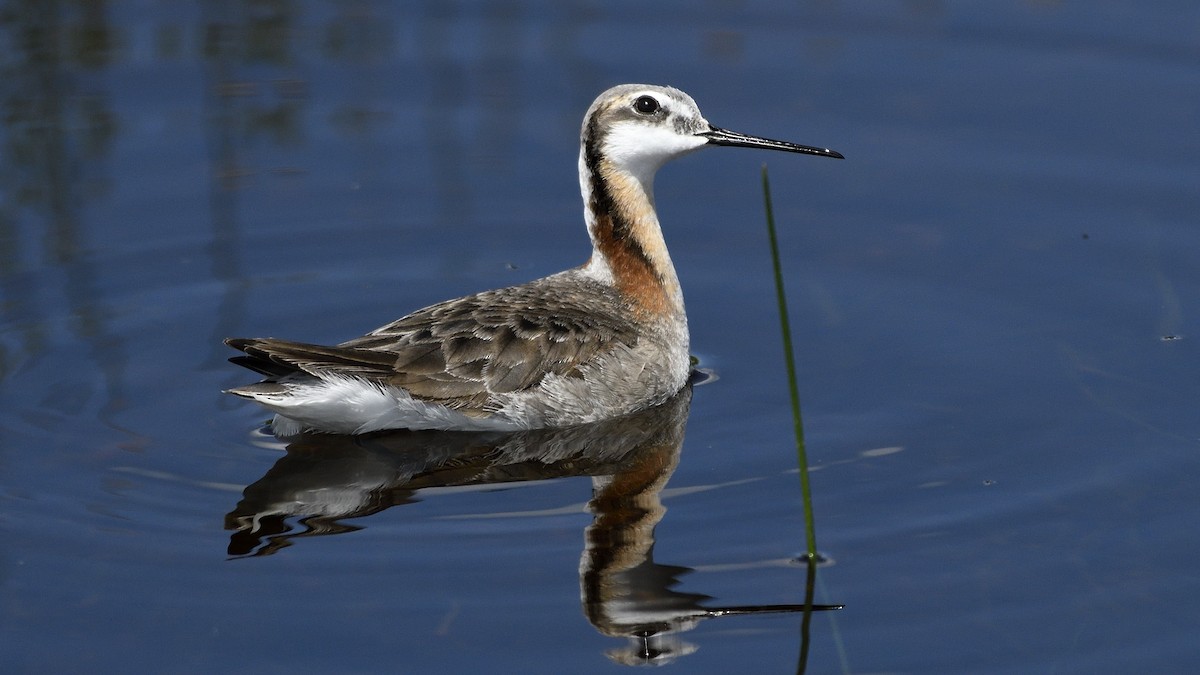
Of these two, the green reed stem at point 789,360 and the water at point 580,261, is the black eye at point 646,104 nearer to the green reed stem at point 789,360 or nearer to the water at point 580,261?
the water at point 580,261

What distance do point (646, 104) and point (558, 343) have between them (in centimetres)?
148

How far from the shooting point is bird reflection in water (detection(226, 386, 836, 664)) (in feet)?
23.7

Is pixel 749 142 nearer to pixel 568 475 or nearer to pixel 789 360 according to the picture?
pixel 568 475

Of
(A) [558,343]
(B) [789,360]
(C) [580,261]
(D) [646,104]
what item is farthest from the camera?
(C) [580,261]

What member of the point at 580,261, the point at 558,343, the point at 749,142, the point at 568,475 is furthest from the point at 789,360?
the point at 580,261

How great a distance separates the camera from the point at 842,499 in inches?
320

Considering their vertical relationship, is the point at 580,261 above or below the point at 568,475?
above

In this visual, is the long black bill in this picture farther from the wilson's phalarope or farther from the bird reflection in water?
the bird reflection in water

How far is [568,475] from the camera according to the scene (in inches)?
339

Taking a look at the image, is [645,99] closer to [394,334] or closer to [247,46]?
[394,334]

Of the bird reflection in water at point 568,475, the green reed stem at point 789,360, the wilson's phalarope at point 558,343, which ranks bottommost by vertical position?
the bird reflection in water at point 568,475

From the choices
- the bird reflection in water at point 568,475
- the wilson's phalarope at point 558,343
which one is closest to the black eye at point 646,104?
the wilson's phalarope at point 558,343

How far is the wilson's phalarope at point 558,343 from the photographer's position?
8.77 m

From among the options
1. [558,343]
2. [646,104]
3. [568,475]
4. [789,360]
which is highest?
[646,104]
